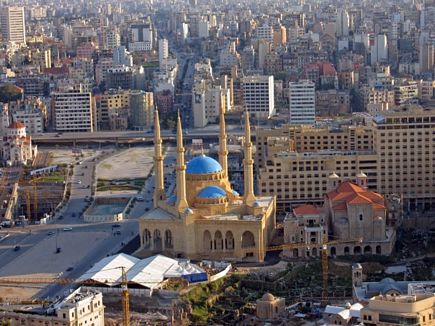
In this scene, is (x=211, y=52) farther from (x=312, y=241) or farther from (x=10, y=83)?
(x=312, y=241)

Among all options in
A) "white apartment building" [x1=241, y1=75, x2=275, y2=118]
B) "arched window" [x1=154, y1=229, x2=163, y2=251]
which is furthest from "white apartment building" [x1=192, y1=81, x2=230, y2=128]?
"arched window" [x1=154, y1=229, x2=163, y2=251]

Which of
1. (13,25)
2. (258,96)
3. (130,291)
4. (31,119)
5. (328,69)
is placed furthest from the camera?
(13,25)

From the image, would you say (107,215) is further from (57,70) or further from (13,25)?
(13,25)

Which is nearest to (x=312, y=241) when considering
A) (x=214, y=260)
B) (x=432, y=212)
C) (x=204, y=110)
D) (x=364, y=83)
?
(x=214, y=260)

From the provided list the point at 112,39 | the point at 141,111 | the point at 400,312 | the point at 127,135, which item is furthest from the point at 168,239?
the point at 112,39

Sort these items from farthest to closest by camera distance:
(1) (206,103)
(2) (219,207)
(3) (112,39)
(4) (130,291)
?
(3) (112,39), (1) (206,103), (2) (219,207), (4) (130,291)

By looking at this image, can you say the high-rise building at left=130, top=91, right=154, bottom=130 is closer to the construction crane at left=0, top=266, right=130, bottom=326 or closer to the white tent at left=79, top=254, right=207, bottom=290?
the white tent at left=79, top=254, right=207, bottom=290
